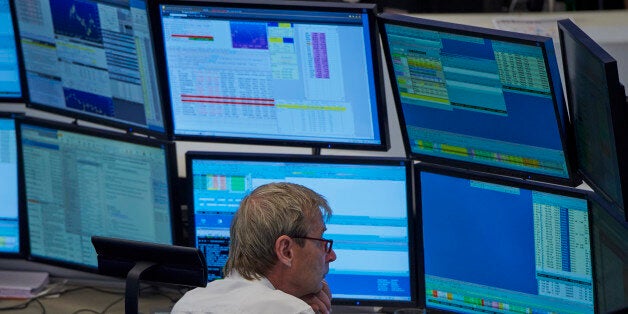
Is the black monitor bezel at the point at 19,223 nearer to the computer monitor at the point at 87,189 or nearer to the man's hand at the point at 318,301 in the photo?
the computer monitor at the point at 87,189

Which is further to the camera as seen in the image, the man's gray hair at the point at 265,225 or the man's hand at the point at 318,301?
the man's hand at the point at 318,301

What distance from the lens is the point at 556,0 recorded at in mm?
6133

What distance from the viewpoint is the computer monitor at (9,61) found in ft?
10.1

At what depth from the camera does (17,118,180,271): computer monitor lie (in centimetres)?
303

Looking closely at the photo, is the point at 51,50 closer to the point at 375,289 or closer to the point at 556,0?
the point at 375,289

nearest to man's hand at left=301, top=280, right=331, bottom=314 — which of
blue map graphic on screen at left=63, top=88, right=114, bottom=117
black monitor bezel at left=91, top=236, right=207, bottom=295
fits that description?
black monitor bezel at left=91, top=236, right=207, bottom=295

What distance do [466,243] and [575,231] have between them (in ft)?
0.94

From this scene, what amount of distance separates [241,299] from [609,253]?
0.80 metres

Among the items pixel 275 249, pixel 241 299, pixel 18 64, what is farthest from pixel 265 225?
pixel 18 64

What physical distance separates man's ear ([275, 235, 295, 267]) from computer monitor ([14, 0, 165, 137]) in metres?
0.82

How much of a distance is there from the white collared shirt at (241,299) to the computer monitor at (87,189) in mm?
835

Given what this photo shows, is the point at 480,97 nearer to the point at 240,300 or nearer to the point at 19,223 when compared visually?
the point at 240,300

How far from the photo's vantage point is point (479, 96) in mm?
2561

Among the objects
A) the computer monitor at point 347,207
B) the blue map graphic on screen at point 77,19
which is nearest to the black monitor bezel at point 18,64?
the blue map graphic on screen at point 77,19
